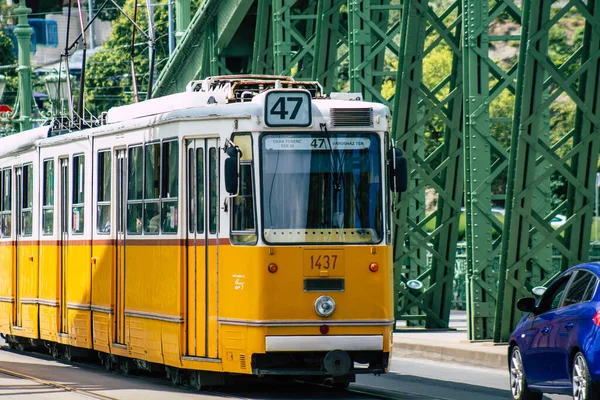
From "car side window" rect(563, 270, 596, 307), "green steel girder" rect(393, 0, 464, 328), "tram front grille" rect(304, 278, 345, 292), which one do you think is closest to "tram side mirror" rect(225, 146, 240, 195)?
"tram front grille" rect(304, 278, 345, 292)

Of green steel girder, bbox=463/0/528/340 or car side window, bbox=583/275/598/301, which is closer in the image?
car side window, bbox=583/275/598/301

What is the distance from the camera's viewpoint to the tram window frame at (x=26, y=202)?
Result: 19.7m

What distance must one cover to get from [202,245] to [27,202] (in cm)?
662

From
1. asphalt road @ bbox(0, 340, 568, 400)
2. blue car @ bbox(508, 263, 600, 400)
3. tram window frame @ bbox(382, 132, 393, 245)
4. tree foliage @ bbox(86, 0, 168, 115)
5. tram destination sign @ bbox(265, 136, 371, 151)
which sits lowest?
asphalt road @ bbox(0, 340, 568, 400)

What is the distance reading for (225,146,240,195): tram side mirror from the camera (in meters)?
13.0

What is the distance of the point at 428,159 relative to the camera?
846 inches

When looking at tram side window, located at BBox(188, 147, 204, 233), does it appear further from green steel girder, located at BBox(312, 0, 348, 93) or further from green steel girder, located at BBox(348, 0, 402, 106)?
green steel girder, located at BBox(312, 0, 348, 93)

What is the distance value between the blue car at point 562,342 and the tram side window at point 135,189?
4270mm

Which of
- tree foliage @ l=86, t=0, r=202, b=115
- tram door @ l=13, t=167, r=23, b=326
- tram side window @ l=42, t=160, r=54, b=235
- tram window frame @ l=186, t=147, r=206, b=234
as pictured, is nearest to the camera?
tram window frame @ l=186, t=147, r=206, b=234

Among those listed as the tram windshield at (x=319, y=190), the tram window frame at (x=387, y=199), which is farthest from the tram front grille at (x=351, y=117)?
the tram window frame at (x=387, y=199)

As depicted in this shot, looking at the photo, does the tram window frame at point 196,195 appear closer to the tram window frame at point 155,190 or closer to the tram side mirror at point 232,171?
the tram window frame at point 155,190

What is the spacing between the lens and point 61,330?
59.9 feet

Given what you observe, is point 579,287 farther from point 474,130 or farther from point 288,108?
point 474,130

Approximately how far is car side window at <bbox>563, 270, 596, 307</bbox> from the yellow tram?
199 cm
